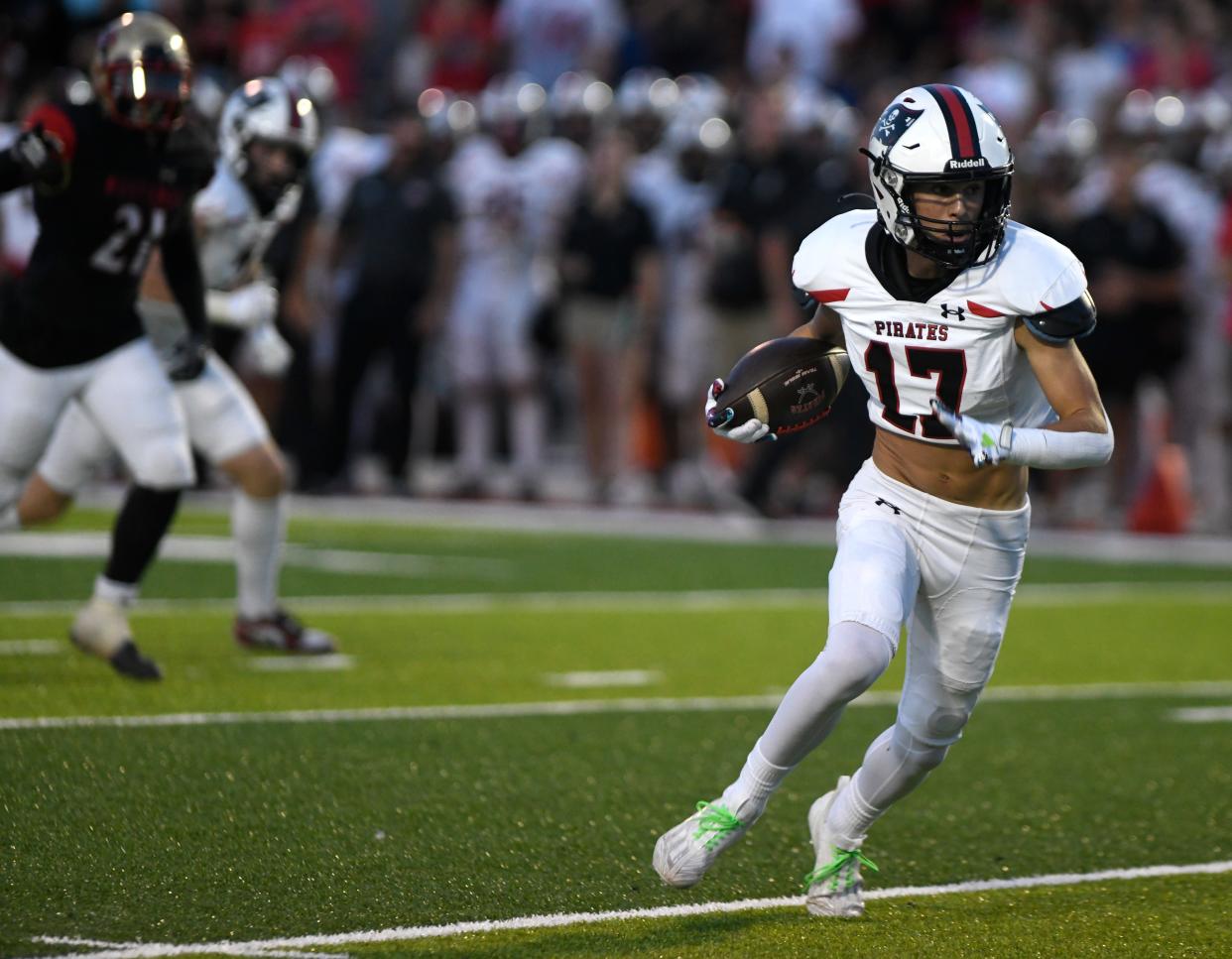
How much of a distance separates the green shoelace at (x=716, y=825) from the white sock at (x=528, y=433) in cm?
932

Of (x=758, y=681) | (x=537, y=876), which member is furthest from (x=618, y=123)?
(x=537, y=876)

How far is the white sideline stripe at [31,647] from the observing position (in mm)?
6746

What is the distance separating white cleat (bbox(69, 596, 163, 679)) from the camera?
20.6ft

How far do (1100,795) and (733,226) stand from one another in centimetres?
712

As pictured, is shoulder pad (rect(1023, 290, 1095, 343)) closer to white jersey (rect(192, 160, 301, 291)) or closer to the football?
the football

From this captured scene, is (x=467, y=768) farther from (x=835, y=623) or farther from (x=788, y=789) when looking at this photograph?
(x=835, y=623)

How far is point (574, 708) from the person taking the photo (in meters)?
6.27

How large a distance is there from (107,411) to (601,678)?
1869mm

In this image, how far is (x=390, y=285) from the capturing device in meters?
12.5

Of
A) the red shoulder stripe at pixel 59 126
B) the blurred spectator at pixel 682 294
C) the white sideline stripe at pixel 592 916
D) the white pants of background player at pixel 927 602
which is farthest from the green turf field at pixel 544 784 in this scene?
the blurred spectator at pixel 682 294

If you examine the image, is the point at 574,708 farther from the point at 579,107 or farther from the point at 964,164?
the point at 579,107

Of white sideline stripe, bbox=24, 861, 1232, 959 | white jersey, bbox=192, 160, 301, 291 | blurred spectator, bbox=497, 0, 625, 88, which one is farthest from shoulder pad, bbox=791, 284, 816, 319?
blurred spectator, bbox=497, 0, 625, 88

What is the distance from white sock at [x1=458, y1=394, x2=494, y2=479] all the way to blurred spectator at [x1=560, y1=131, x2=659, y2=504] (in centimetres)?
69

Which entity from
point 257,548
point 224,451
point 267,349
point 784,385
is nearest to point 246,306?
point 267,349
